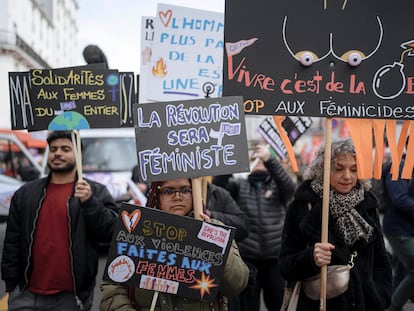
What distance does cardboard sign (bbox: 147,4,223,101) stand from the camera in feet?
11.9

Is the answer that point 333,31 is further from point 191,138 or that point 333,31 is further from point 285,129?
point 285,129

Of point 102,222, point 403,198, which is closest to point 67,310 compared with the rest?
point 102,222

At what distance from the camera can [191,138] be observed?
2.51 metres

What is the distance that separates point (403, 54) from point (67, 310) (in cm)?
259

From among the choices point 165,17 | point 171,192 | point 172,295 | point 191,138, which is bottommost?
point 172,295

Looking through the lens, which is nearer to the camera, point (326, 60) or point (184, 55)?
point (326, 60)

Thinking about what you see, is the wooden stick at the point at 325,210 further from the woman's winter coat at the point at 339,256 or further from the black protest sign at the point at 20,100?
the black protest sign at the point at 20,100

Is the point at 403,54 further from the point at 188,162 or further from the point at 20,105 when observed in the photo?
the point at 20,105

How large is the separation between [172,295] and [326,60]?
4.96 feet

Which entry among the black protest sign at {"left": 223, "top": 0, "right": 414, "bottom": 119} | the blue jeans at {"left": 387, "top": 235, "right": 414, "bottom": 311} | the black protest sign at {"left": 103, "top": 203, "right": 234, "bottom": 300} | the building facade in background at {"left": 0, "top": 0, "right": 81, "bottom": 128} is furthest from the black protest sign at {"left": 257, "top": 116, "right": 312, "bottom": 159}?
the building facade in background at {"left": 0, "top": 0, "right": 81, "bottom": 128}

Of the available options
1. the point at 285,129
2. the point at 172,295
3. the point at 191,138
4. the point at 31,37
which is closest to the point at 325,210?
the point at 191,138

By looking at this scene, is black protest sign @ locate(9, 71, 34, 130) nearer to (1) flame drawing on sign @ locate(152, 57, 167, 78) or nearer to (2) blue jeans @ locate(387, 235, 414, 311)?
(1) flame drawing on sign @ locate(152, 57, 167, 78)

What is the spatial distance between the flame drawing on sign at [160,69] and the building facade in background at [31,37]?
20065 mm

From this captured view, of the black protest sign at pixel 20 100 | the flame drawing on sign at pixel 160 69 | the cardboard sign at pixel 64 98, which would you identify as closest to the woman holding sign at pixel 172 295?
the cardboard sign at pixel 64 98
